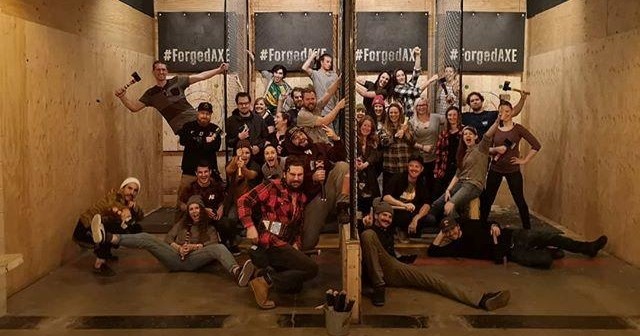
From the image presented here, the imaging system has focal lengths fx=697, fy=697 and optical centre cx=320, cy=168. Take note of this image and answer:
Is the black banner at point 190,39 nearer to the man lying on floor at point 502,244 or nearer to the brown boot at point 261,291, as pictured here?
the man lying on floor at point 502,244

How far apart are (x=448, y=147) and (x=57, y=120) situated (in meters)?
3.68

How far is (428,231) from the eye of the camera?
7.05m

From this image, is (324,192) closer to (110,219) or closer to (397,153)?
(397,153)

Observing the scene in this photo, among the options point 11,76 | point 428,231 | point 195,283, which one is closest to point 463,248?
point 428,231

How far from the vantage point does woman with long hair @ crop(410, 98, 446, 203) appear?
7.08m

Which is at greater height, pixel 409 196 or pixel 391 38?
pixel 391 38

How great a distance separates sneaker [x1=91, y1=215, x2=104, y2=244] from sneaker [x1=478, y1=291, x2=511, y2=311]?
3.01 m

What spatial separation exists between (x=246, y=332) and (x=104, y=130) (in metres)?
3.41

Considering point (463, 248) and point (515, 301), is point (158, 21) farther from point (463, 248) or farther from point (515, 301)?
point (515, 301)

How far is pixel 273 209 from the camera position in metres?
5.16

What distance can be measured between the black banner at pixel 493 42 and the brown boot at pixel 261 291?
4982 millimetres

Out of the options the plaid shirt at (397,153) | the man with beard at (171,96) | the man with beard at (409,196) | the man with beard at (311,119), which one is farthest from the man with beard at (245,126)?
the man with beard at (409,196)

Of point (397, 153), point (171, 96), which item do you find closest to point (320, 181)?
point (397, 153)

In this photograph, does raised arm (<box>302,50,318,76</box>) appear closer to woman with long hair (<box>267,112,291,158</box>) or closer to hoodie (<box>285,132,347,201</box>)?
woman with long hair (<box>267,112,291,158</box>)
